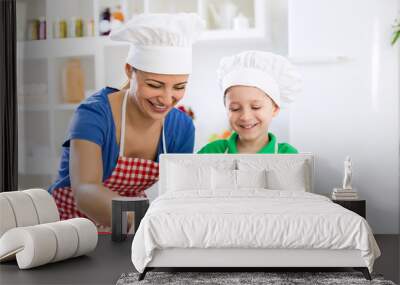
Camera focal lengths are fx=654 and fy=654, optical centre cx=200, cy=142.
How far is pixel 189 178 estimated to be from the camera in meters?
5.46

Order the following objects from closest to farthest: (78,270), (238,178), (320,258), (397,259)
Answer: (320,258)
(78,270)
(397,259)
(238,178)

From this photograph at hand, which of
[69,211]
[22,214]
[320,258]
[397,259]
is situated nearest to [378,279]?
[320,258]

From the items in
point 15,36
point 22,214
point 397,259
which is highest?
point 15,36

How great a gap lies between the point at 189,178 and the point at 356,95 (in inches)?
67.6

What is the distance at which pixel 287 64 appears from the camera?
5.89 meters

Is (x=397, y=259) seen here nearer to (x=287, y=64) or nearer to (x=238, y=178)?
(x=238, y=178)

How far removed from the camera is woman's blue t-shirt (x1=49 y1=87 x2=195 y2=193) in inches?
235

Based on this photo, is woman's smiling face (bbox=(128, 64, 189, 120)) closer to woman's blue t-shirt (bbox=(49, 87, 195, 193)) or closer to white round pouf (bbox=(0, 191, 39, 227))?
woman's blue t-shirt (bbox=(49, 87, 195, 193))

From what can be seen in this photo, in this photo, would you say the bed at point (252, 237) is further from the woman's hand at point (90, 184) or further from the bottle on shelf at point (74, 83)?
the bottle on shelf at point (74, 83)

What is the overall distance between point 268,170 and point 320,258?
1.43 m

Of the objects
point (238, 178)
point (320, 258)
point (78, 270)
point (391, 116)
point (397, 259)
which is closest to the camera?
point (320, 258)

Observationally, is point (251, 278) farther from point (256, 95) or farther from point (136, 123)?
point (136, 123)

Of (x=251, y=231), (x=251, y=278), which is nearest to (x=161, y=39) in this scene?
(x=251, y=231)

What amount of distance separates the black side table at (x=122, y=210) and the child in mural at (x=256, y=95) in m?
0.98
